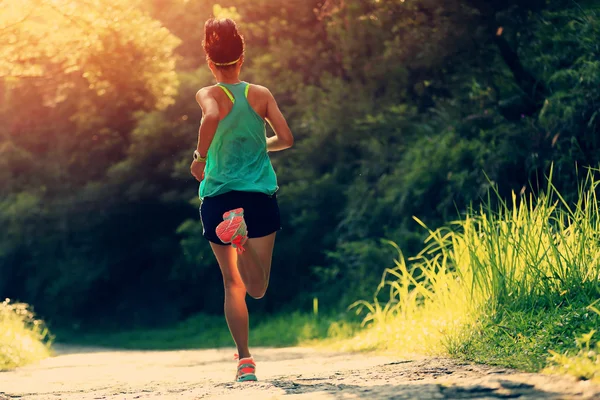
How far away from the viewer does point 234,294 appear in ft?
18.6

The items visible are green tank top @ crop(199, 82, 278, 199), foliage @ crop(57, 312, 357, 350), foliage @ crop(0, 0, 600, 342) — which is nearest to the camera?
green tank top @ crop(199, 82, 278, 199)

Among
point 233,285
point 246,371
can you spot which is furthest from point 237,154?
point 246,371

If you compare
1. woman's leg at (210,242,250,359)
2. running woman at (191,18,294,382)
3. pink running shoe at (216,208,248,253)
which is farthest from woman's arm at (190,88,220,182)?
woman's leg at (210,242,250,359)

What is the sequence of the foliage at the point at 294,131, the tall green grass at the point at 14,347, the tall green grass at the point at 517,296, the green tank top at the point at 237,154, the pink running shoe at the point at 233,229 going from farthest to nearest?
the foliage at the point at 294,131 → the tall green grass at the point at 14,347 → the green tank top at the point at 237,154 → the tall green grass at the point at 517,296 → the pink running shoe at the point at 233,229

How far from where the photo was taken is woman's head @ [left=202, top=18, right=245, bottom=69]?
5602 millimetres

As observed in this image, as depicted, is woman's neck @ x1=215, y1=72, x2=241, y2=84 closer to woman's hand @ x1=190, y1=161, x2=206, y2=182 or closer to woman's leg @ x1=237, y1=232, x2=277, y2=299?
woman's hand @ x1=190, y1=161, x2=206, y2=182

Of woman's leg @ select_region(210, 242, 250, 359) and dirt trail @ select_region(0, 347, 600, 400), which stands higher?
woman's leg @ select_region(210, 242, 250, 359)

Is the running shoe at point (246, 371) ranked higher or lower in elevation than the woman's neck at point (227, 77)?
lower

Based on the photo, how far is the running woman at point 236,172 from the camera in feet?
17.9

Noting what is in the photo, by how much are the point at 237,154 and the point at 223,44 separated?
692 mm

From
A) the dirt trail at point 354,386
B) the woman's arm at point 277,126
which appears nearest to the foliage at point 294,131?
the woman's arm at point 277,126

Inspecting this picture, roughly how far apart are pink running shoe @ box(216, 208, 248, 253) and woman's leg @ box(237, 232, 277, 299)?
0.16 m

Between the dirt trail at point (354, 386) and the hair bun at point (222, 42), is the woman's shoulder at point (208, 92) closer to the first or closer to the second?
the hair bun at point (222, 42)

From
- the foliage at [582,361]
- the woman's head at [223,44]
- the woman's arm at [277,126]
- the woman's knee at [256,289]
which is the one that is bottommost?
the foliage at [582,361]
